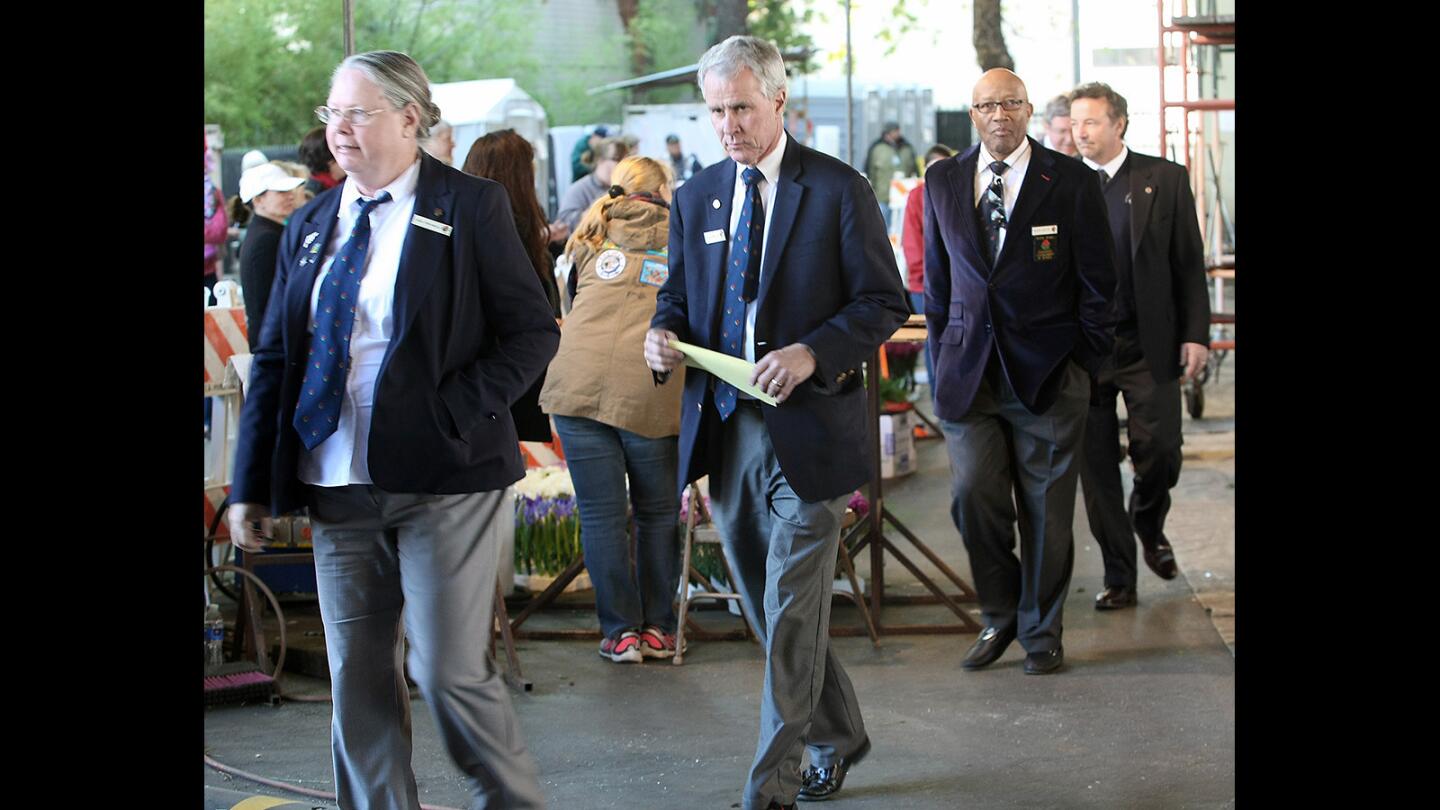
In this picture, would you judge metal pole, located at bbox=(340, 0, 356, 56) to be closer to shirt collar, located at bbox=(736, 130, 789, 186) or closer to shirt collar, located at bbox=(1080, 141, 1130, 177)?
shirt collar, located at bbox=(736, 130, 789, 186)

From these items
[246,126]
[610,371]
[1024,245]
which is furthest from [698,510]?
[246,126]

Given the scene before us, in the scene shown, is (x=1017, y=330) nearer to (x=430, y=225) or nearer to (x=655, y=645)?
(x=655, y=645)

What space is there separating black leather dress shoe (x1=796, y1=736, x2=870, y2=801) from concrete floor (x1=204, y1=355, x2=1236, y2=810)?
0.06 metres

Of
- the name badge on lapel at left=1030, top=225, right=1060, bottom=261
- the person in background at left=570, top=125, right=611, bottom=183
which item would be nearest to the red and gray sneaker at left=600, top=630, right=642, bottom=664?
the name badge on lapel at left=1030, top=225, right=1060, bottom=261

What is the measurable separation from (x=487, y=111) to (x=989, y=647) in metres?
13.8

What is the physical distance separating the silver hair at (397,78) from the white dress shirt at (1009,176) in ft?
9.06

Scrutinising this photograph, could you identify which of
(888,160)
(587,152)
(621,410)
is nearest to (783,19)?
(888,160)

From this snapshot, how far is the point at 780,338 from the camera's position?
4.53 metres

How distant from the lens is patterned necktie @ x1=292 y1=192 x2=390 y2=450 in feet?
12.4

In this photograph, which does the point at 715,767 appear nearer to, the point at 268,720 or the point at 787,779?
the point at 787,779

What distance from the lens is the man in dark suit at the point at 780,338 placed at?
445 cm

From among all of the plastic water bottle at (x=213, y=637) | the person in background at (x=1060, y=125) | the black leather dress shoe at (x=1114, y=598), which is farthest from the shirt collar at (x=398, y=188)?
the person in background at (x=1060, y=125)
